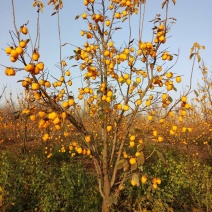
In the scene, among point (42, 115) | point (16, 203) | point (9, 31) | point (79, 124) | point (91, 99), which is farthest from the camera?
point (16, 203)

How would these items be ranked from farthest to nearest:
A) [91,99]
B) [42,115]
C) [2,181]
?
[2,181] < [91,99] < [42,115]

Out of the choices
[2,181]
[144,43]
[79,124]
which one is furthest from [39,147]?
[144,43]

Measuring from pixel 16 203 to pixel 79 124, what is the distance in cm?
258

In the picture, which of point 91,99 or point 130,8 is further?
point 91,99

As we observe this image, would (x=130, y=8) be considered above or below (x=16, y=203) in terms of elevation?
above

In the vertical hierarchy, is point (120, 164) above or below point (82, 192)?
above

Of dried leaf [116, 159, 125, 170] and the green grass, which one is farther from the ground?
dried leaf [116, 159, 125, 170]

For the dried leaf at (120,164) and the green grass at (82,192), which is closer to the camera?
the dried leaf at (120,164)

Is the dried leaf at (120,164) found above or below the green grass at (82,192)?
above

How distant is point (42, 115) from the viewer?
221 cm

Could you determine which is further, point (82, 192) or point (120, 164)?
point (82, 192)

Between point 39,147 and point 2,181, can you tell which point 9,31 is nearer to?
point 2,181

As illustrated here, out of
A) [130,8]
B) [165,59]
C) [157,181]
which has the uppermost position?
[130,8]

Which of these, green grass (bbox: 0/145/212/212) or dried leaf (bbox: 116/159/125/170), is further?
green grass (bbox: 0/145/212/212)
